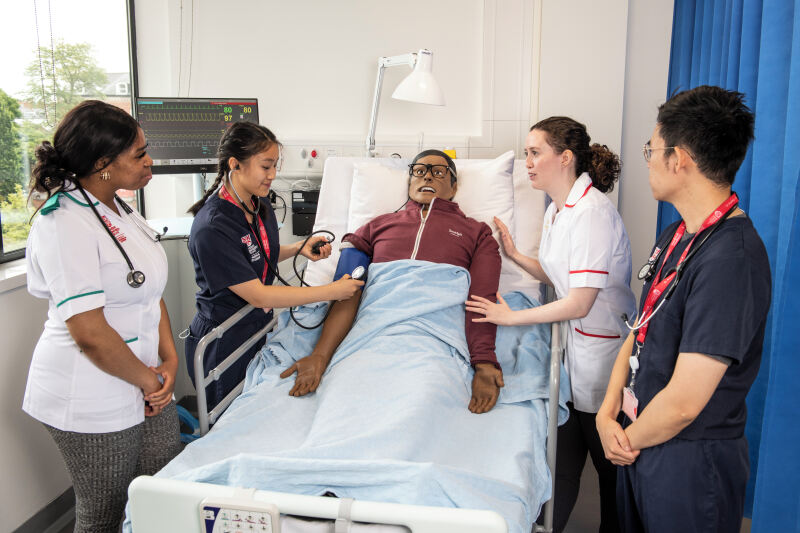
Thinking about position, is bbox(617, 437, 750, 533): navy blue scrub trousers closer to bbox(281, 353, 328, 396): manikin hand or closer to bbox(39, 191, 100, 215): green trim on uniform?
bbox(281, 353, 328, 396): manikin hand

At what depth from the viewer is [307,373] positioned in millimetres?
1955

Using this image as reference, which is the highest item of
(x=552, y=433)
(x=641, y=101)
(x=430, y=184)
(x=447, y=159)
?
(x=641, y=101)

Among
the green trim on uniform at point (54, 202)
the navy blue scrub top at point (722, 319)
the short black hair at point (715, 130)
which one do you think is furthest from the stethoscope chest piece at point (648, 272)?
the green trim on uniform at point (54, 202)

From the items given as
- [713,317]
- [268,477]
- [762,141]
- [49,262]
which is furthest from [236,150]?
[762,141]

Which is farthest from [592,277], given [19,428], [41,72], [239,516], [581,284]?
[41,72]

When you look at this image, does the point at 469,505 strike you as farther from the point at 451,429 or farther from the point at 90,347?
the point at 90,347

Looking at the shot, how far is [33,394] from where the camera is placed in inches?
60.7

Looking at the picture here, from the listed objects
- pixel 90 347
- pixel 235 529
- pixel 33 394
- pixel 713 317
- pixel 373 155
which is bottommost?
pixel 235 529

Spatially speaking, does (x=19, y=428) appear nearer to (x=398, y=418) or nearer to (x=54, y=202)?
(x=54, y=202)

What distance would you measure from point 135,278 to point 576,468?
5.02 ft

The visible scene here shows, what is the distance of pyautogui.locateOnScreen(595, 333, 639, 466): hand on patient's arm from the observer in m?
1.42

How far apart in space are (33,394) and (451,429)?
1.13 meters

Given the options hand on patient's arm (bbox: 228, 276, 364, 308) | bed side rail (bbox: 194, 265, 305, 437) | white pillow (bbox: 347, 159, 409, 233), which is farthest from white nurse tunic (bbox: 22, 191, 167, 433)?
white pillow (bbox: 347, 159, 409, 233)

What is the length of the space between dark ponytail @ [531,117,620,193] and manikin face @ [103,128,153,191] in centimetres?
132
